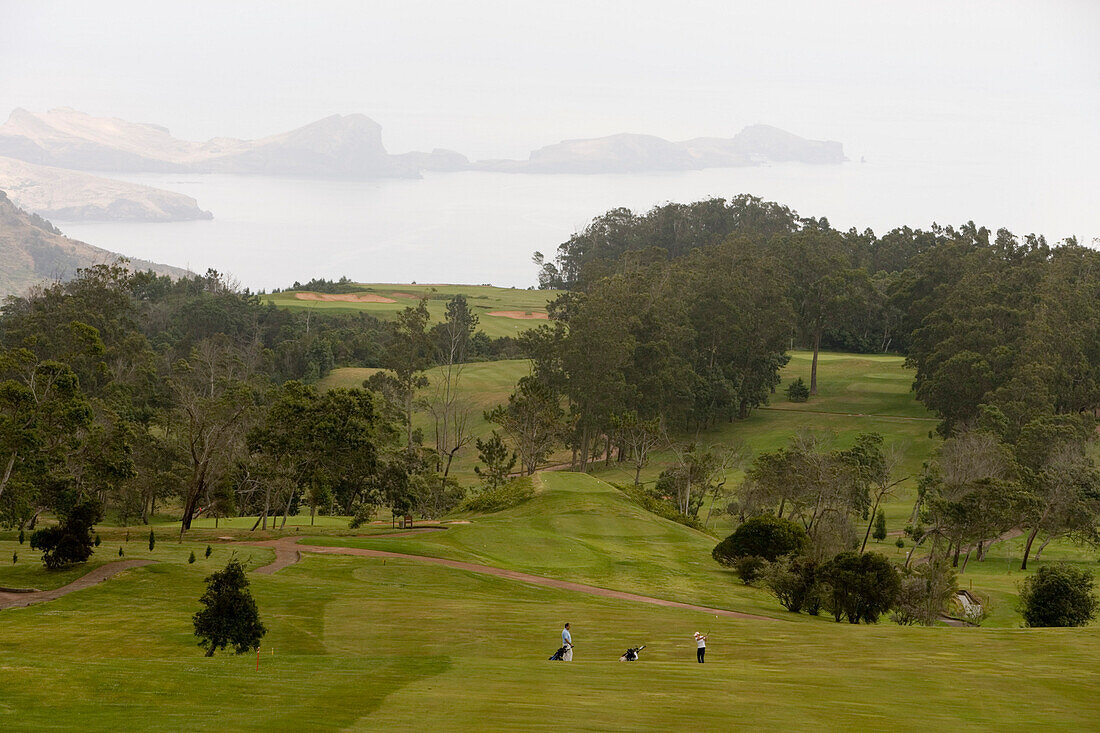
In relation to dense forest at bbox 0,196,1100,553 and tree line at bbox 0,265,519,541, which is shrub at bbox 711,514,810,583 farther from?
tree line at bbox 0,265,519,541

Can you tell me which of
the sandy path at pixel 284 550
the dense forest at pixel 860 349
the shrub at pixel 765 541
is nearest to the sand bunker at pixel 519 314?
the dense forest at pixel 860 349

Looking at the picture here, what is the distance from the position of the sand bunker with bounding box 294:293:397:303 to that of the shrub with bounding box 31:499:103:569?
411 feet

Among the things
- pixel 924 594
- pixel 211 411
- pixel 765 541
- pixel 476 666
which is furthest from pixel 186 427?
pixel 924 594

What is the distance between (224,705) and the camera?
60.3 ft

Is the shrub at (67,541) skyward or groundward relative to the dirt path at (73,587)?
skyward

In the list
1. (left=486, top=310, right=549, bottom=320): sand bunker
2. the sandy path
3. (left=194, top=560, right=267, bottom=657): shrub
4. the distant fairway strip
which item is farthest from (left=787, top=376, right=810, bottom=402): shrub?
(left=194, top=560, right=267, bottom=657): shrub

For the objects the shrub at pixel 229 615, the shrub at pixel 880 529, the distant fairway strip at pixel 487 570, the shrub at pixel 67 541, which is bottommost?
the shrub at pixel 880 529

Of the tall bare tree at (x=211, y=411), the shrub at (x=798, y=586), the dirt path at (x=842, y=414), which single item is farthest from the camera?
the dirt path at (x=842, y=414)

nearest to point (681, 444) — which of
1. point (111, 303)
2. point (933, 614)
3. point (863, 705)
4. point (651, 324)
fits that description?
point (651, 324)

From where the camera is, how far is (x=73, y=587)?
110 feet

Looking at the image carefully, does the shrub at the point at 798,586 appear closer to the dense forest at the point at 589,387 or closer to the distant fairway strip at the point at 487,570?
the distant fairway strip at the point at 487,570

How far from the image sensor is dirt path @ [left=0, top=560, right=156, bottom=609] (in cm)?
3109

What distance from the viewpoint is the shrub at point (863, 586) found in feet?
123

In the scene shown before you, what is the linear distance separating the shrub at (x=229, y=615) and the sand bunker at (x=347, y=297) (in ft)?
450
